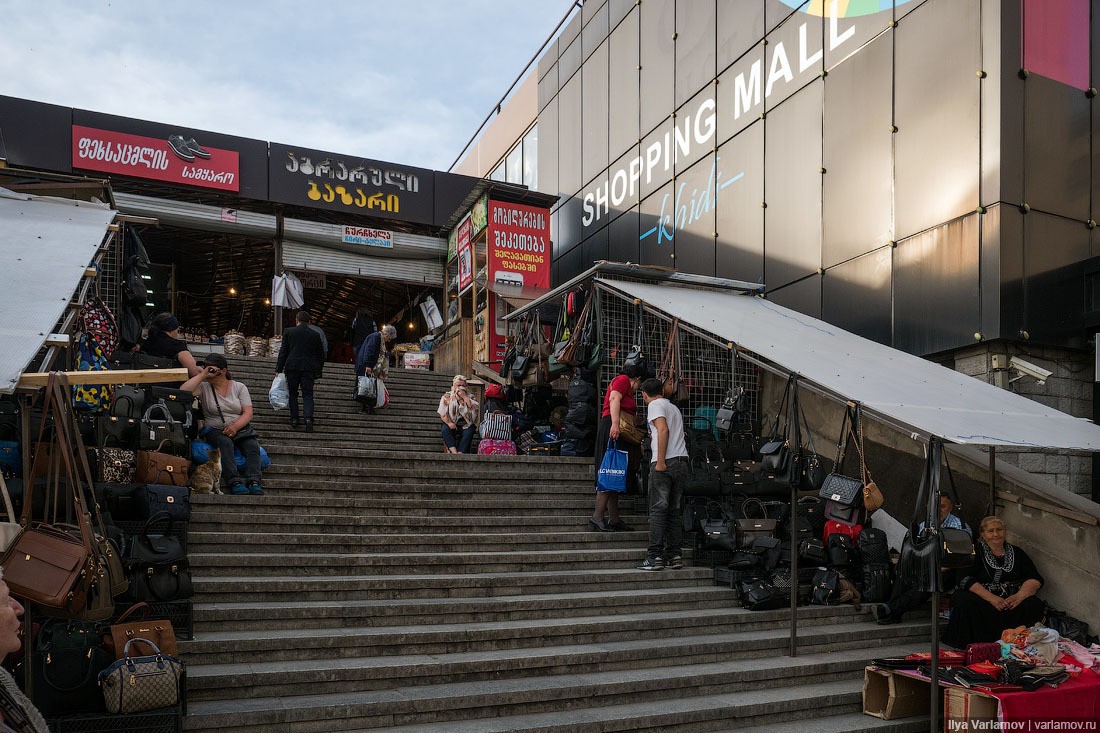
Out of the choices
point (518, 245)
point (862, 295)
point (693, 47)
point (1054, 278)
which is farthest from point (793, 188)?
point (518, 245)

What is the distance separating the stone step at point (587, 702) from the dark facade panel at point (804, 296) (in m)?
5.27

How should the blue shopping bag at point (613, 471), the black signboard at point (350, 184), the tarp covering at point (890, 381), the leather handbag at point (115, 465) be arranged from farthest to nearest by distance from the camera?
the black signboard at point (350, 184)
the blue shopping bag at point (613, 471)
the leather handbag at point (115, 465)
the tarp covering at point (890, 381)

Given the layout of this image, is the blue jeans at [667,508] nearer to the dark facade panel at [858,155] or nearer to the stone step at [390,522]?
the stone step at [390,522]

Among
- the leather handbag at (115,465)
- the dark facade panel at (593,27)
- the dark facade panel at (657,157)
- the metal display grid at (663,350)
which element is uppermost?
the dark facade panel at (593,27)

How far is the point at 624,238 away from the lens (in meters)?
15.9

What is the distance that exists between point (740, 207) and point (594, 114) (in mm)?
5844

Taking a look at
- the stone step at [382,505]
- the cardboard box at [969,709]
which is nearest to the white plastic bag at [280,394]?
the stone step at [382,505]

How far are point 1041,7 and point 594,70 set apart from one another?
32.3 feet

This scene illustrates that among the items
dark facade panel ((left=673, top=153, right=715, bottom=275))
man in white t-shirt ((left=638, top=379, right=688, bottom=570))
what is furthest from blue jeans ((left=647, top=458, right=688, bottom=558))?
dark facade panel ((left=673, top=153, right=715, bottom=275))

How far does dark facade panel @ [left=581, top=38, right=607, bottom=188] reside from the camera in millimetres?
16859

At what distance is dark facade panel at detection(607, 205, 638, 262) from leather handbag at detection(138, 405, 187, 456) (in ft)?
32.6

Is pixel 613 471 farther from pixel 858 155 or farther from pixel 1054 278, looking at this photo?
pixel 858 155

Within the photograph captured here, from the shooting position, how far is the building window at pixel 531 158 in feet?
65.6

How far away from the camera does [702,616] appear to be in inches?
265
